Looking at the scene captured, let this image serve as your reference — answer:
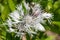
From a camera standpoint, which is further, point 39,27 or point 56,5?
point 56,5

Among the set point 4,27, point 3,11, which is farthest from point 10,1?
point 4,27

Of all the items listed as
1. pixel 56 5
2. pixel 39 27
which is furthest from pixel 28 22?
pixel 56 5

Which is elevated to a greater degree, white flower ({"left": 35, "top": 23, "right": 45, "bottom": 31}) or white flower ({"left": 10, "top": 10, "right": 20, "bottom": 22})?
white flower ({"left": 10, "top": 10, "right": 20, "bottom": 22})

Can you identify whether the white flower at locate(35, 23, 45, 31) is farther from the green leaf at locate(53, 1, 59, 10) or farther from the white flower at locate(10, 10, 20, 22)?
the green leaf at locate(53, 1, 59, 10)

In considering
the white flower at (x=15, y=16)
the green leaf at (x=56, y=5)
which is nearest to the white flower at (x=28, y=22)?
the white flower at (x=15, y=16)

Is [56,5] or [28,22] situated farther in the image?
[56,5]

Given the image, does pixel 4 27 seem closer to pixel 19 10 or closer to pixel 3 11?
pixel 19 10

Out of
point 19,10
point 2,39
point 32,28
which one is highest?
point 19,10

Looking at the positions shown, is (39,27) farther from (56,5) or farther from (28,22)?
(56,5)

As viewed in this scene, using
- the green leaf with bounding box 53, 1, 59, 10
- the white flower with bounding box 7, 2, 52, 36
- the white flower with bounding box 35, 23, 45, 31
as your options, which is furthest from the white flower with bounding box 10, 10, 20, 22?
the green leaf with bounding box 53, 1, 59, 10

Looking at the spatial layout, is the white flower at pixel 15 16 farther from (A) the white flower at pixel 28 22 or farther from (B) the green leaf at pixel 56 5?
(B) the green leaf at pixel 56 5

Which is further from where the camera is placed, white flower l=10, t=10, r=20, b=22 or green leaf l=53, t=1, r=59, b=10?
green leaf l=53, t=1, r=59, b=10
